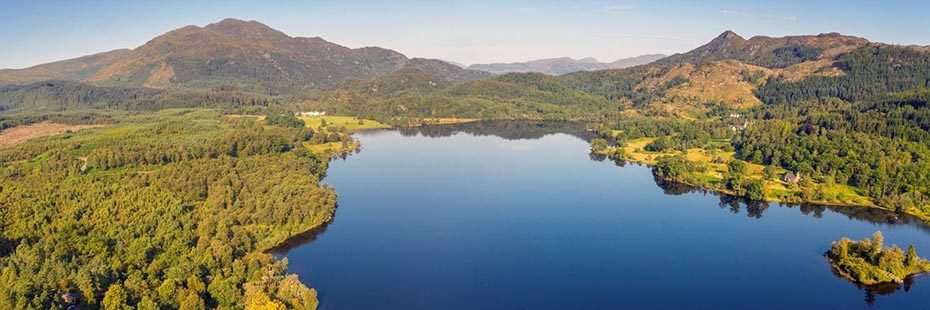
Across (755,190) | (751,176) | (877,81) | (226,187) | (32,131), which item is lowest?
(755,190)

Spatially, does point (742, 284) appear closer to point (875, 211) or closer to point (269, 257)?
point (875, 211)

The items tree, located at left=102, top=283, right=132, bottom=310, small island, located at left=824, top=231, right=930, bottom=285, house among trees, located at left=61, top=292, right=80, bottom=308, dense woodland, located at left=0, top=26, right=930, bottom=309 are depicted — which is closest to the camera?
tree, located at left=102, top=283, right=132, bottom=310

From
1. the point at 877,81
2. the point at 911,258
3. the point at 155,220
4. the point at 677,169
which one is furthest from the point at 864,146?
the point at 877,81

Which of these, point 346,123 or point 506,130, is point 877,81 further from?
point 346,123

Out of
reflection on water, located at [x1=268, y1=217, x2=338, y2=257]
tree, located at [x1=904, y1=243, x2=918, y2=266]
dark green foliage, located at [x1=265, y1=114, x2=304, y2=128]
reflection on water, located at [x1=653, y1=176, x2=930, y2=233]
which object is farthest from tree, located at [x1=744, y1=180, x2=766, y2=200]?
dark green foliage, located at [x1=265, y1=114, x2=304, y2=128]

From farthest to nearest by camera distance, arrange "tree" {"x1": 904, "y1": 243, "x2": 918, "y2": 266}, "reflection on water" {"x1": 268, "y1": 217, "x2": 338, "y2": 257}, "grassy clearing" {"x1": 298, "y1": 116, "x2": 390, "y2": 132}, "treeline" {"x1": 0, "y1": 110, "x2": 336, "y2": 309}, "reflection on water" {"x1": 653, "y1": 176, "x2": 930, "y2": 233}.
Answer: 1. "grassy clearing" {"x1": 298, "y1": 116, "x2": 390, "y2": 132}
2. "reflection on water" {"x1": 653, "y1": 176, "x2": 930, "y2": 233}
3. "reflection on water" {"x1": 268, "y1": 217, "x2": 338, "y2": 257}
4. "tree" {"x1": 904, "y1": 243, "x2": 918, "y2": 266}
5. "treeline" {"x1": 0, "y1": 110, "x2": 336, "y2": 309}

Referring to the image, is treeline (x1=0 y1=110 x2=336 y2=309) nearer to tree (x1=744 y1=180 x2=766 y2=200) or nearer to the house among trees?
the house among trees
